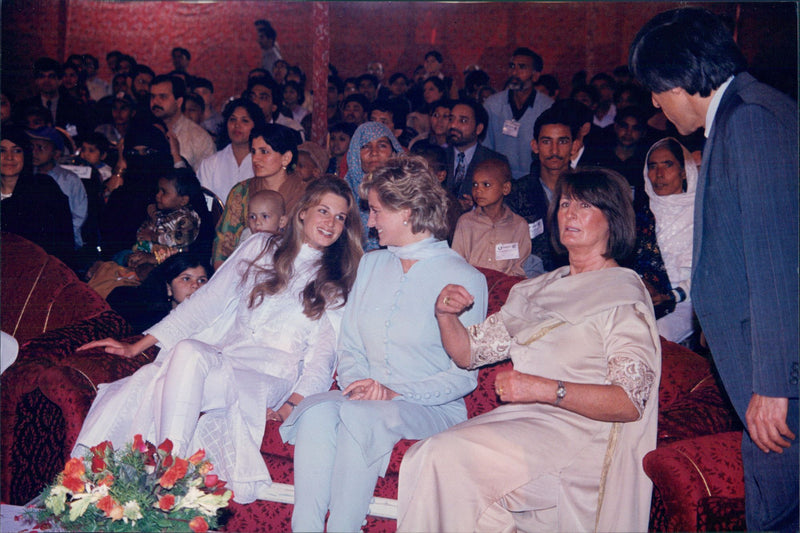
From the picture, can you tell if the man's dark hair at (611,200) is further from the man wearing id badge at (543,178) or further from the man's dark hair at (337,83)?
the man's dark hair at (337,83)

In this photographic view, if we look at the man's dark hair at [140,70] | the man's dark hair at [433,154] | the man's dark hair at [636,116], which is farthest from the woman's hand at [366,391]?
the man's dark hair at [140,70]

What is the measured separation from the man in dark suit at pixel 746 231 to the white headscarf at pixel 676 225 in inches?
80.8

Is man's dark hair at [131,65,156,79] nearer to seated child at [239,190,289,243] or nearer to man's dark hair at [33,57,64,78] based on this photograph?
man's dark hair at [33,57,64,78]

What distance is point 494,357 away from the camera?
9.23 ft

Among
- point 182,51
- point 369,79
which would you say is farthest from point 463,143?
point 182,51

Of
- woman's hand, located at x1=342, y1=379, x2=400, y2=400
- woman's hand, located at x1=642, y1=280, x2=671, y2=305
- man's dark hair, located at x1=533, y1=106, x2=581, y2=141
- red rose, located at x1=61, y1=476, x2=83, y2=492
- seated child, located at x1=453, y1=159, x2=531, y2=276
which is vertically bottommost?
red rose, located at x1=61, y1=476, x2=83, y2=492

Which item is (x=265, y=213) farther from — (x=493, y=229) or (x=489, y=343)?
(x=489, y=343)

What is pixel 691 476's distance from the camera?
2.31 metres

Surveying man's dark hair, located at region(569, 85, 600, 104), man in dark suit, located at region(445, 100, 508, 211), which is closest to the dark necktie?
man in dark suit, located at region(445, 100, 508, 211)

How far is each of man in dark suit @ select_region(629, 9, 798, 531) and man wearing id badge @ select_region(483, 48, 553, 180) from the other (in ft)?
12.8

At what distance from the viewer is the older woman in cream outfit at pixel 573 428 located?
2400mm

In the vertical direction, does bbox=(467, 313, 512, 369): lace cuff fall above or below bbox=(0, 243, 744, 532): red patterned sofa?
above

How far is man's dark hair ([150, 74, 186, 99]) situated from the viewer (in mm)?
6941

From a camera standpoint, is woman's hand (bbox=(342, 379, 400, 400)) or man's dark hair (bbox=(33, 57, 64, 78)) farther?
man's dark hair (bbox=(33, 57, 64, 78))
